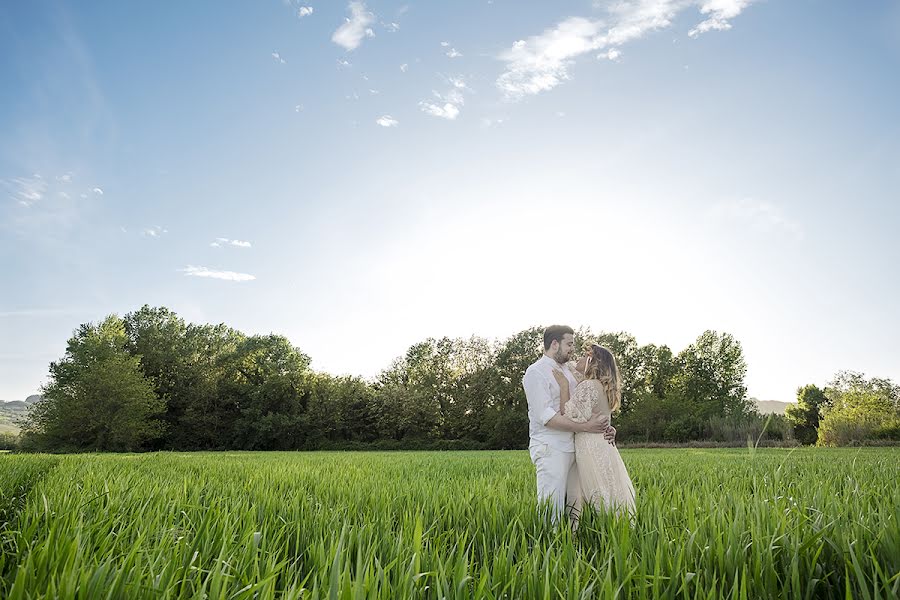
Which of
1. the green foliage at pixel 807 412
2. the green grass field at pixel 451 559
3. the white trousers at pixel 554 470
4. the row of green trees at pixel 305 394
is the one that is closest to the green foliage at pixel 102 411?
the row of green trees at pixel 305 394

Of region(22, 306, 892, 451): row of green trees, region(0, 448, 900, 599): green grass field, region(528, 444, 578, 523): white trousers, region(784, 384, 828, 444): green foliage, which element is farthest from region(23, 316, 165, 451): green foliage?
region(784, 384, 828, 444): green foliage

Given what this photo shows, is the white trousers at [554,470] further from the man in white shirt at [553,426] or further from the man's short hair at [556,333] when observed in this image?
the man's short hair at [556,333]

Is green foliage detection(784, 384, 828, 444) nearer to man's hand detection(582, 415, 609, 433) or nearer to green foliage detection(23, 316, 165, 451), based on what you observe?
man's hand detection(582, 415, 609, 433)

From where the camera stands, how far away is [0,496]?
5.51 m

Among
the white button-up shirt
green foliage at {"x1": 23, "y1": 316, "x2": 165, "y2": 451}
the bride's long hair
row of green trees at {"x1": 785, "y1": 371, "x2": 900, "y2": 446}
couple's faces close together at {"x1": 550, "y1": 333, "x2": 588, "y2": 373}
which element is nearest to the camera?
the bride's long hair

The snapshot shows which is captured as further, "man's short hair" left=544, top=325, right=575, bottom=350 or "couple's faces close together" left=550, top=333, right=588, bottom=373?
"man's short hair" left=544, top=325, right=575, bottom=350

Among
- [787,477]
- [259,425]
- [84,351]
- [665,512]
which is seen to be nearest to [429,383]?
[259,425]

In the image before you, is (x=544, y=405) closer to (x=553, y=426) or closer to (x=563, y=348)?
(x=553, y=426)

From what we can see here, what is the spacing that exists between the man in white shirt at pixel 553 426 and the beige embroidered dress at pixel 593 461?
0.09 m

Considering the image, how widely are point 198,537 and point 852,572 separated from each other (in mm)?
3341

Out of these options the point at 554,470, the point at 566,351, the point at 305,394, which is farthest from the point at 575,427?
the point at 305,394

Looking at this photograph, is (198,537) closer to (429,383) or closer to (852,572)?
(852,572)

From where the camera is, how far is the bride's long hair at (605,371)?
5.23 meters

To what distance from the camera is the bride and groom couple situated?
502cm
